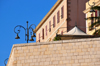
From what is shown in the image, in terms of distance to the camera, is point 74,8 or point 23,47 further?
point 74,8

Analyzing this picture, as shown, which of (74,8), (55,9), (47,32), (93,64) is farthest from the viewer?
(47,32)

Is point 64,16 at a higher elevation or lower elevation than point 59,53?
higher

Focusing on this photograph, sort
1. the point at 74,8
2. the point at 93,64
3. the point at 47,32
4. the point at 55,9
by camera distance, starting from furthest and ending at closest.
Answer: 1. the point at 47,32
2. the point at 55,9
3. the point at 74,8
4. the point at 93,64

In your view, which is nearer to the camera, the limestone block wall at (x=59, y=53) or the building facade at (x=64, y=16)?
the limestone block wall at (x=59, y=53)

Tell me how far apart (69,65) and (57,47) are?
1462 mm

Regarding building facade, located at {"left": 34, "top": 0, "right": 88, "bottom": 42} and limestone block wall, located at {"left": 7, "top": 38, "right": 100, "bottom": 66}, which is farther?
building facade, located at {"left": 34, "top": 0, "right": 88, "bottom": 42}

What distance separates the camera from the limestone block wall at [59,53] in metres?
27.5

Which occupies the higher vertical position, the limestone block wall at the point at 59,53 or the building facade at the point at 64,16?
the building facade at the point at 64,16

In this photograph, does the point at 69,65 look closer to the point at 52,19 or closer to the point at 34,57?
Result: the point at 34,57

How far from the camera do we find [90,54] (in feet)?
90.1

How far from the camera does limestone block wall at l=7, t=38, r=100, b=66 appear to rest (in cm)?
2748

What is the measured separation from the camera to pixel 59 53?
2811cm

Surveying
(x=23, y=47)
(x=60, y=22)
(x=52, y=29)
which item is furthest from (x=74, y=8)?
(x=23, y=47)

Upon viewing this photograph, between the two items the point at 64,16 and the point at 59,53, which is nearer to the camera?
the point at 59,53
